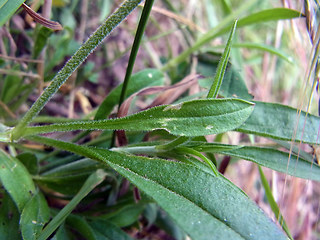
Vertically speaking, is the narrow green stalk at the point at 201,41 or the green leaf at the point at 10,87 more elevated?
the narrow green stalk at the point at 201,41

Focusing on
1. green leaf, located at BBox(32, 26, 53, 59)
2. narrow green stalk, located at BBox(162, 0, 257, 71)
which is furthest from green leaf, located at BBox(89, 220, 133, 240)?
narrow green stalk, located at BBox(162, 0, 257, 71)

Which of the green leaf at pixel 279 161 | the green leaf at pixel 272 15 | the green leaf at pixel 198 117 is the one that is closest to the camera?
the green leaf at pixel 198 117

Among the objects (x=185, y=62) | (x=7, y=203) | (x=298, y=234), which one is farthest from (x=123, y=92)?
(x=298, y=234)

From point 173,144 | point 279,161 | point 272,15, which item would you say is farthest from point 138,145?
point 272,15

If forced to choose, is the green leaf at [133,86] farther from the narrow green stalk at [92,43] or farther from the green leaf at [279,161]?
the green leaf at [279,161]

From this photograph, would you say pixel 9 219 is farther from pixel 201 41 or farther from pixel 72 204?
pixel 201 41

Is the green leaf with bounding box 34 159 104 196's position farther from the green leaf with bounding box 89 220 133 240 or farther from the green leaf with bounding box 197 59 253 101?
the green leaf with bounding box 197 59 253 101

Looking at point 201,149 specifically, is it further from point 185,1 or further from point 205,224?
point 185,1

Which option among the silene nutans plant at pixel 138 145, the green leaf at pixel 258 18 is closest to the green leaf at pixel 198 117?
the silene nutans plant at pixel 138 145
